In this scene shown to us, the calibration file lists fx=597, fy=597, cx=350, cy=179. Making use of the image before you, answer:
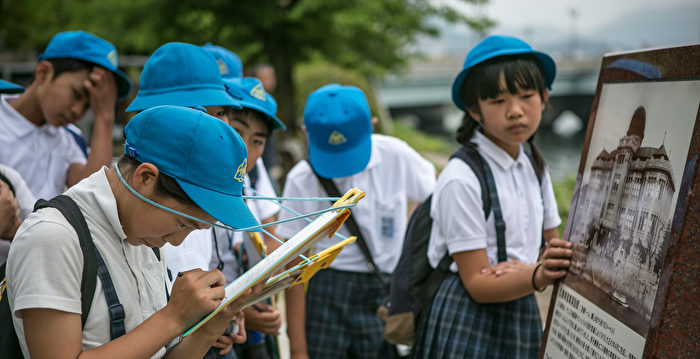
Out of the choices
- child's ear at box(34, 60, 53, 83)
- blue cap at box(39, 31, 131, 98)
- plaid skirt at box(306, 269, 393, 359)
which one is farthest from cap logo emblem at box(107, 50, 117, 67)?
plaid skirt at box(306, 269, 393, 359)

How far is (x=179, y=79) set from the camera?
2143 mm

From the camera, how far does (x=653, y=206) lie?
144 centimetres

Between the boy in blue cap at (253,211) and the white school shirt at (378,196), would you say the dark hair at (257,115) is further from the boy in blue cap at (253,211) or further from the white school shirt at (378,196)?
the white school shirt at (378,196)

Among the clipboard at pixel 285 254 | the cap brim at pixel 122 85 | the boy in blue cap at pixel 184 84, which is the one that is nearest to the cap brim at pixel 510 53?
the boy in blue cap at pixel 184 84

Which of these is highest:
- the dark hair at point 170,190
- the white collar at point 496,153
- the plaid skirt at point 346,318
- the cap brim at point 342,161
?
the white collar at point 496,153

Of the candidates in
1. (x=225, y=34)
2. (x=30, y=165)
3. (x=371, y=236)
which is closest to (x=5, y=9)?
(x=225, y=34)

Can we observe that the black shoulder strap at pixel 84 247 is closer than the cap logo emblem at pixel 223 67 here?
Yes

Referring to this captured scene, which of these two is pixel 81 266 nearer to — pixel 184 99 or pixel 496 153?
pixel 184 99

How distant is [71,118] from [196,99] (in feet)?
3.64

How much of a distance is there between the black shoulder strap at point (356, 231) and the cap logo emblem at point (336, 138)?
18cm

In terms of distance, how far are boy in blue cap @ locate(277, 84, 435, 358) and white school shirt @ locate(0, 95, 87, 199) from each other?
1119 mm

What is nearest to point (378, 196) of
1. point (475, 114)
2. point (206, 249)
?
point (475, 114)

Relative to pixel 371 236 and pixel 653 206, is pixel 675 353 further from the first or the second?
pixel 371 236

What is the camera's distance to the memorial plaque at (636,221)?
1319 mm
